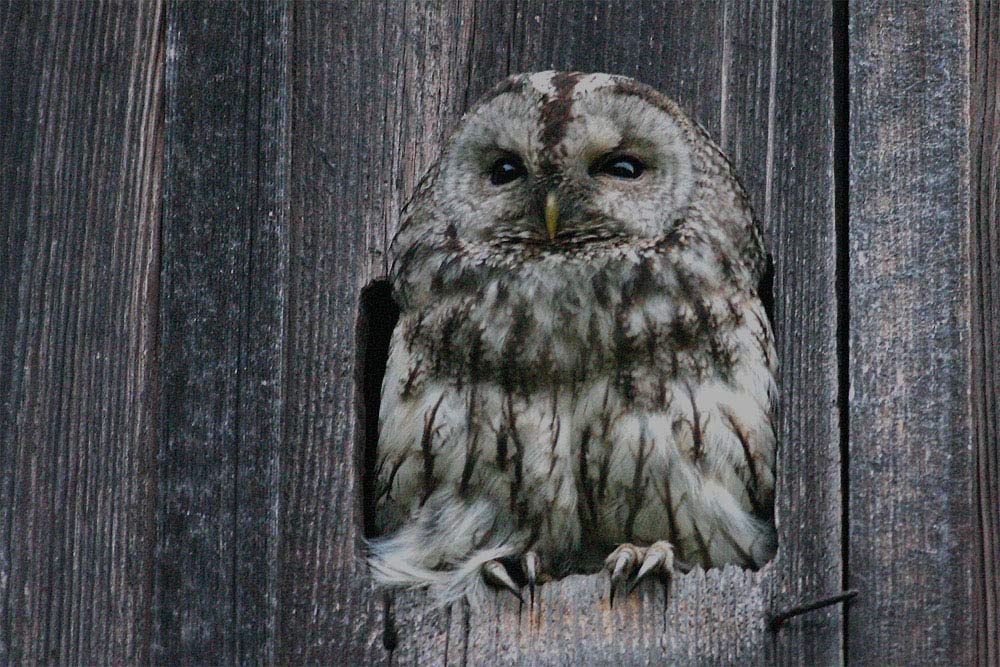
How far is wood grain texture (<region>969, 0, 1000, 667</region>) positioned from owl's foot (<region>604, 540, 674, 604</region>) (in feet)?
1.44

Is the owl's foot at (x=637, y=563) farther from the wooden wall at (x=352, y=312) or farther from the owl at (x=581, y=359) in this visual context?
the owl at (x=581, y=359)

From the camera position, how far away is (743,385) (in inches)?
95.2

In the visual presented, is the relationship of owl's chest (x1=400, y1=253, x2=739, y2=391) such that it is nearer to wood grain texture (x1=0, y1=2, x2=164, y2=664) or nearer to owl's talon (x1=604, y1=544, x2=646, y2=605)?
owl's talon (x1=604, y1=544, x2=646, y2=605)

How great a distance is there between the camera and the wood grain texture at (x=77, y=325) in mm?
2107

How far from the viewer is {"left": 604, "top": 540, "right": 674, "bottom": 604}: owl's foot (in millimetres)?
2020

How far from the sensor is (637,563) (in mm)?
2148

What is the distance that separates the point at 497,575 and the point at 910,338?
2.39 ft

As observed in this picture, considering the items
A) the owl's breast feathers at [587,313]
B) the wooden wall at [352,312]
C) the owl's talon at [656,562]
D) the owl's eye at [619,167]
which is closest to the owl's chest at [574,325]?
the owl's breast feathers at [587,313]

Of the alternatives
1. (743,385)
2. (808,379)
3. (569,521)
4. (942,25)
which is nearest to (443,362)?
(569,521)

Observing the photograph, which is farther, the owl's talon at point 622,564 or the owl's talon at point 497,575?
the owl's talon at point 497,575

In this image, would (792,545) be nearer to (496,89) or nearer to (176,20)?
(496,89)

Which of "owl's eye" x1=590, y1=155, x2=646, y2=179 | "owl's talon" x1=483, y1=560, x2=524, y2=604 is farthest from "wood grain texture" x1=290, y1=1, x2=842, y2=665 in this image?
"owl's eye" x1=590, y1=155, x2=646, y2=179

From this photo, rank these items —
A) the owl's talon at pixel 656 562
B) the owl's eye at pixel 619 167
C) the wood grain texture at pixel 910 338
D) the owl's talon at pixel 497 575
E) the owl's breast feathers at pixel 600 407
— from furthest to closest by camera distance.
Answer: the owl's eye at pixel 619 167 → the owl's breast feathers at pixel 600 407 → the owl's talon at pixel 497 575 → the owl's talon at pixel 656 562 → the wood grain texture at pixel 910 338

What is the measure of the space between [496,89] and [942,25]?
740 mm
